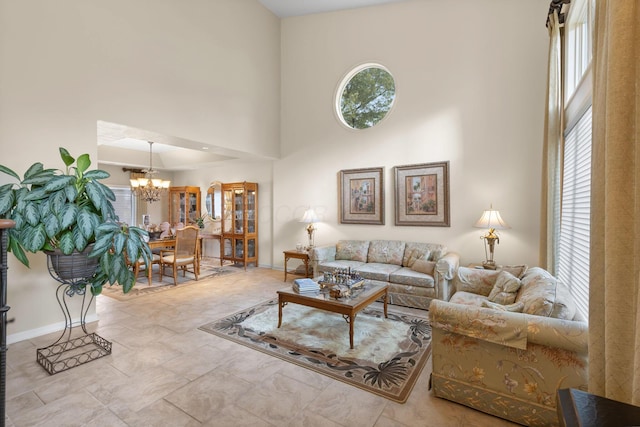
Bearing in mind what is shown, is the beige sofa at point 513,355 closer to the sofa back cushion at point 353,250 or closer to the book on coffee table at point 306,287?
the book on coffee table at point 306,287

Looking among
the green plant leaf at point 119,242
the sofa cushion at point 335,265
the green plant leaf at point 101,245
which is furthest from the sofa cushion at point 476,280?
the green plant leaf at point 101,245

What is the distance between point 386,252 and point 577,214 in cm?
261

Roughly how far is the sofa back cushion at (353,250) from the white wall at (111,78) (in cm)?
258

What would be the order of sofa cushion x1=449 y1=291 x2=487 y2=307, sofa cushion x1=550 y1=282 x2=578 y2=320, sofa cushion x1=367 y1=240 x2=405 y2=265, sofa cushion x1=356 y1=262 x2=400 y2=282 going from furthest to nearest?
sofa cushion x1=367 y1=240 x2=405 y2=265, sofa cushion x1=356 y1=262 x2=400 y2=282, sofa cushion x1=449 y1=291 x2=487 y2=307, sofa cushion x1=550 y1=282 x2=578 y2=320

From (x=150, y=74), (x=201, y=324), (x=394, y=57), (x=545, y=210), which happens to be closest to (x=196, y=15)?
(x=150, y=74)

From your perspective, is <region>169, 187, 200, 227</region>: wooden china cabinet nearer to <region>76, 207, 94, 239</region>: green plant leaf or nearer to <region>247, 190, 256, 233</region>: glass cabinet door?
<region>247, 190, 256, 233</region>: glass cabinet door

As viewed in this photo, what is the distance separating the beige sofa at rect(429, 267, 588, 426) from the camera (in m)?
1.75

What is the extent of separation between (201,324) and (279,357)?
1271 mm

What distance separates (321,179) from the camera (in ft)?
19.5

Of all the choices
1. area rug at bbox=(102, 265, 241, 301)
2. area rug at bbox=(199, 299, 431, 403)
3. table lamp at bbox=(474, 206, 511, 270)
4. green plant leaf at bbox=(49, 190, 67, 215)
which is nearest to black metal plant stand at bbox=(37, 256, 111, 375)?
green plant leaf at bbox=(49, 190, 67, 215)

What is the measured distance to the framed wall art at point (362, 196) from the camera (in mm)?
5316

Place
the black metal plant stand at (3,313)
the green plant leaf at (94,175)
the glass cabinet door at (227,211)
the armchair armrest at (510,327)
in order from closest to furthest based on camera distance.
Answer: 1. the black metal plant stand at (3,313)
2. the armchair armrest at (510,327)
3. the green plant leaf at (94,175)
4. the glass cabinet door at (227,211)

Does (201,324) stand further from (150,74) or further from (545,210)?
(545,210)

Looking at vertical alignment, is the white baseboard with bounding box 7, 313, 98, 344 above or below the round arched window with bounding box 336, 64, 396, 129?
below
